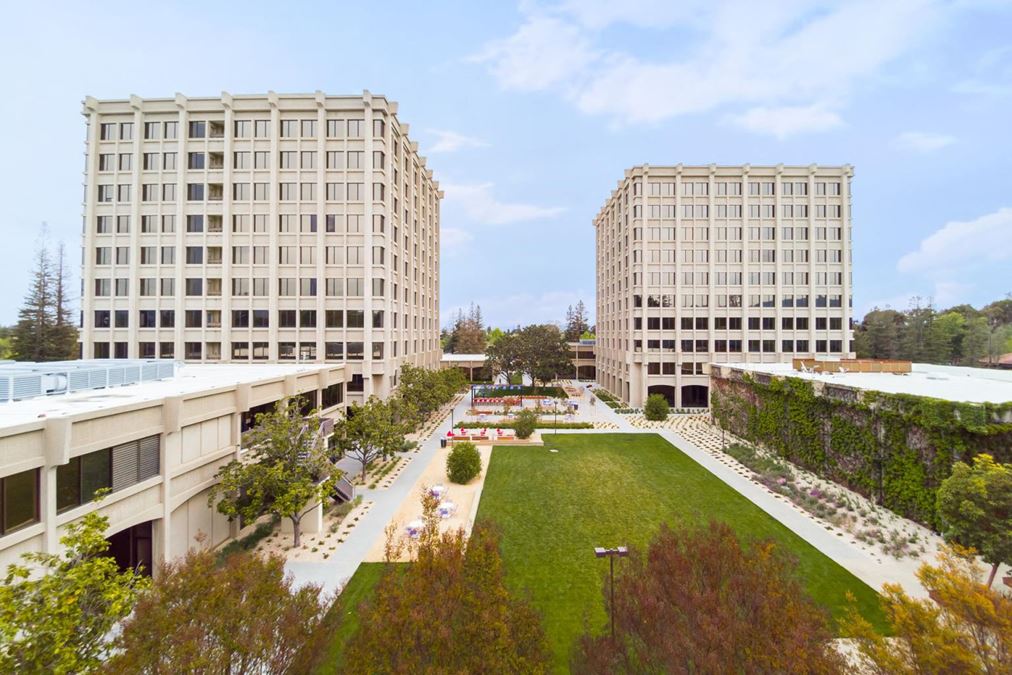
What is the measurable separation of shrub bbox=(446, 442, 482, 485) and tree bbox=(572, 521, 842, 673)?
17.1 metres

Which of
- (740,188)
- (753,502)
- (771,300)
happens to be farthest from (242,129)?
(771,300)

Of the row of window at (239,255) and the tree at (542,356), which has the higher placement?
the row of window at (239,255)

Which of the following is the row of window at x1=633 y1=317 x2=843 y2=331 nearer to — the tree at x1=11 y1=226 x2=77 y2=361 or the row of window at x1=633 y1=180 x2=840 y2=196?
the row of window at x1=633 y1=180 x2=840 y2=196

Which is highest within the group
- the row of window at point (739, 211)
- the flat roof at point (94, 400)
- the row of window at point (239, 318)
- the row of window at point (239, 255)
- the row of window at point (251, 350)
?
the row of window at point (739, 211)

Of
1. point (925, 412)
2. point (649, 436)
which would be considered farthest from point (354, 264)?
point (925, 412)

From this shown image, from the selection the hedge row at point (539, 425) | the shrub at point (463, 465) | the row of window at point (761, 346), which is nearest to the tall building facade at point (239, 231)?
the hedge row at point (539, 425)

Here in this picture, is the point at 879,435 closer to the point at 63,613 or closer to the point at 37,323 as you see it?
the point at 63,613

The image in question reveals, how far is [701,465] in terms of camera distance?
30953 millimetres

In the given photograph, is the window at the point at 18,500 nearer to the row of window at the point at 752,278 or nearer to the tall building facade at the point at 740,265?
the tall building facade at the point at 740,265

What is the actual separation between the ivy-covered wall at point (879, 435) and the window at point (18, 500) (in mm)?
34765

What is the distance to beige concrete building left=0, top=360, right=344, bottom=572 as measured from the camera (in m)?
11.9

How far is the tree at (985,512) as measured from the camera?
13664 millimetres

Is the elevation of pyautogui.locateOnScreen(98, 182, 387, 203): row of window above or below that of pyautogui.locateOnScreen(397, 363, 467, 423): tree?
above

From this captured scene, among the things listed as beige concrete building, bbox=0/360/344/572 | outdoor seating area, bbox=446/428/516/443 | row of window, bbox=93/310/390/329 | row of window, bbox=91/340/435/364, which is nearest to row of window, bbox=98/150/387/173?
row of window, bbox=93/310/390/329
